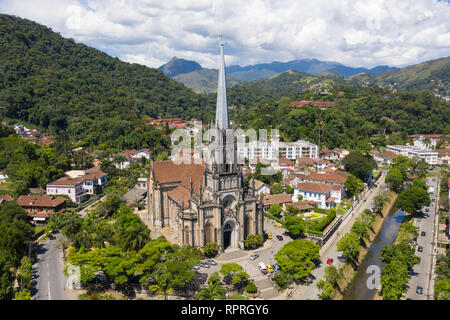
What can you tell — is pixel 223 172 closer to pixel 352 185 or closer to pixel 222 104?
pixel 222 104

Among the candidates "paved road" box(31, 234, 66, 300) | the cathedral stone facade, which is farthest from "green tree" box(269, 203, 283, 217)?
"paved road" box(31, 234, 66, 300)

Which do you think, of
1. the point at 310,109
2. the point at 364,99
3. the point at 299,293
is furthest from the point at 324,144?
the point at 299,293

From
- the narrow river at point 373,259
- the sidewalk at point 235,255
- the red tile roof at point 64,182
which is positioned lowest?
the narrow river at point 373,259

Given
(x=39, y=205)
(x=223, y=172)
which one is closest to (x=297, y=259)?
(x=223, y=172)

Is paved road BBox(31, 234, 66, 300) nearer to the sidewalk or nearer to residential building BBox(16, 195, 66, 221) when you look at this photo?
residential building BBox(16, 195, 66, 221)

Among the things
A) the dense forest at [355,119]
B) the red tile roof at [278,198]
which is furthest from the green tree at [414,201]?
the dense forest at [355,119]

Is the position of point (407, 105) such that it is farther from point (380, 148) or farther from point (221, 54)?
point (221, 54)

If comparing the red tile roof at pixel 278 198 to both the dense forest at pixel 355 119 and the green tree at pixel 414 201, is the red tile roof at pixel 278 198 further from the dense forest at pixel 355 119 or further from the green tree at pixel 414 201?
the dense forest at pixel 355 119
